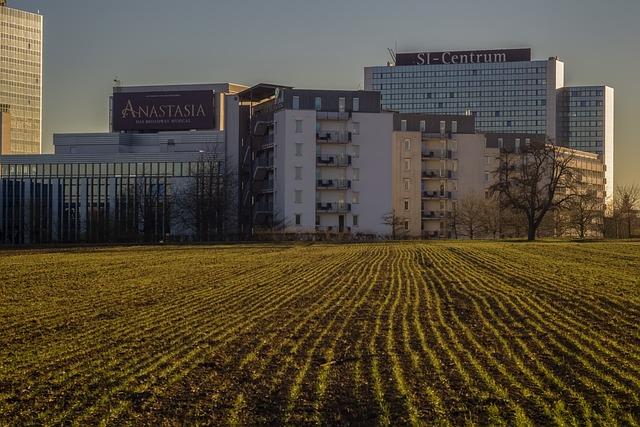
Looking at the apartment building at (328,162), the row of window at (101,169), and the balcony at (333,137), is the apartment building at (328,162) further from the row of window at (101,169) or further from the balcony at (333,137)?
the row of window at (101,169)

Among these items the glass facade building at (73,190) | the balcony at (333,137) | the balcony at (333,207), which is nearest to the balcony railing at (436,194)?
the balcony at (333,207)

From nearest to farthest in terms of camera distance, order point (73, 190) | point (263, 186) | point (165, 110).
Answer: point (263, 186) → point (165, 110) → point (73, 190)

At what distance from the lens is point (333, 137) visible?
370 ft

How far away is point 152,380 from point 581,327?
37.2ft

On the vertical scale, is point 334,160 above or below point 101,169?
above

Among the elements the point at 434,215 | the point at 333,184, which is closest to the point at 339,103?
the point at 333,184

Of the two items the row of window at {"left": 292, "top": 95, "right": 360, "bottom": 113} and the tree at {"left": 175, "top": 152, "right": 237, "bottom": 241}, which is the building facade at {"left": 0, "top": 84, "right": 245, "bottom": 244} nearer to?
the tree at {"left": 175, "top": 152, "right": 237, "bottom": 241}

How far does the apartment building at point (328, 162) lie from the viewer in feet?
365

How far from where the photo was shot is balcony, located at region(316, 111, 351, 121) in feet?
370

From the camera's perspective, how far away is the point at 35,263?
51.9 metres

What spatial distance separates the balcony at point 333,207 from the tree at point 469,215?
53.2 feet

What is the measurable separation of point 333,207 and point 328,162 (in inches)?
218

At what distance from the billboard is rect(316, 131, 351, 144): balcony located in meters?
18.9

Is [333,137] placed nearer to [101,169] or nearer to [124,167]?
[124,167]
